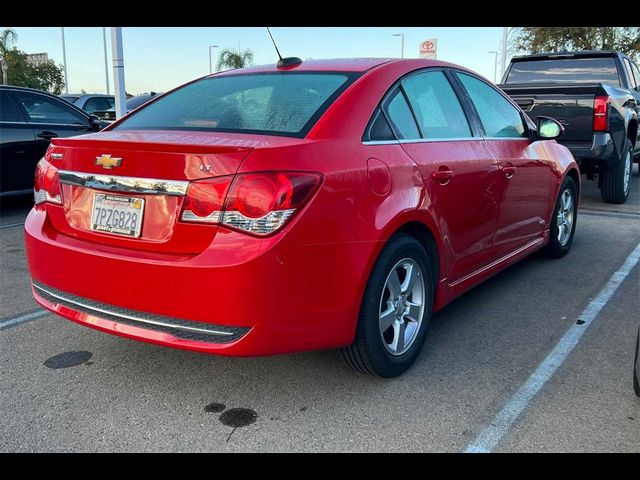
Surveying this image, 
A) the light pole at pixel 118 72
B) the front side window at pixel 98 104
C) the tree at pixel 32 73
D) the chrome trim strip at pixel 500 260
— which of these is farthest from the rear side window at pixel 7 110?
the tree at pixel 32 73

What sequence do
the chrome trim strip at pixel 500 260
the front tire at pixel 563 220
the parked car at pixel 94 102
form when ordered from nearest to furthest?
the chrome trim strip at pixel 500 260 → the front tire at pixel 563 220 → the parked car at pixel 94 102

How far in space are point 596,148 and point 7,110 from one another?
22.8 ft

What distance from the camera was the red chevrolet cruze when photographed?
2.45 metres

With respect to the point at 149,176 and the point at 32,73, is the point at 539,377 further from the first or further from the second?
the point at 32,73

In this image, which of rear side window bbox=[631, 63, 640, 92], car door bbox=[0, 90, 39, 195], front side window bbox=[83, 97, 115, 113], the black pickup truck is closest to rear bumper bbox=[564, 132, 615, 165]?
the black pickup truck

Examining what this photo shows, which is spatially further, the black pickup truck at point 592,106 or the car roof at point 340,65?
the black pickup truck at point 592,106

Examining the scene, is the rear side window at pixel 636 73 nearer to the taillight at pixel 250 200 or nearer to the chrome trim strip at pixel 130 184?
the taillight at pixel 250 200

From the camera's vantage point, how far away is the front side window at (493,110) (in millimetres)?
4055

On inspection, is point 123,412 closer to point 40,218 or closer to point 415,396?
point 40,218

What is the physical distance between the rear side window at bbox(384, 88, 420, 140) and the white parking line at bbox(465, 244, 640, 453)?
137 centimetres

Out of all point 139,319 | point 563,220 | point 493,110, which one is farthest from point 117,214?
point 563,220

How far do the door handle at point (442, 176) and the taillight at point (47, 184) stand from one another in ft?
6.05

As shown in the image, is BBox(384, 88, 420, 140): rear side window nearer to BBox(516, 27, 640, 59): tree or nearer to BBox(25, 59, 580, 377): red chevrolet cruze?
BBox(25, 59, 580, 377): red chevrolet cruze

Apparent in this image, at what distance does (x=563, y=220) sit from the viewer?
5.42 metres
